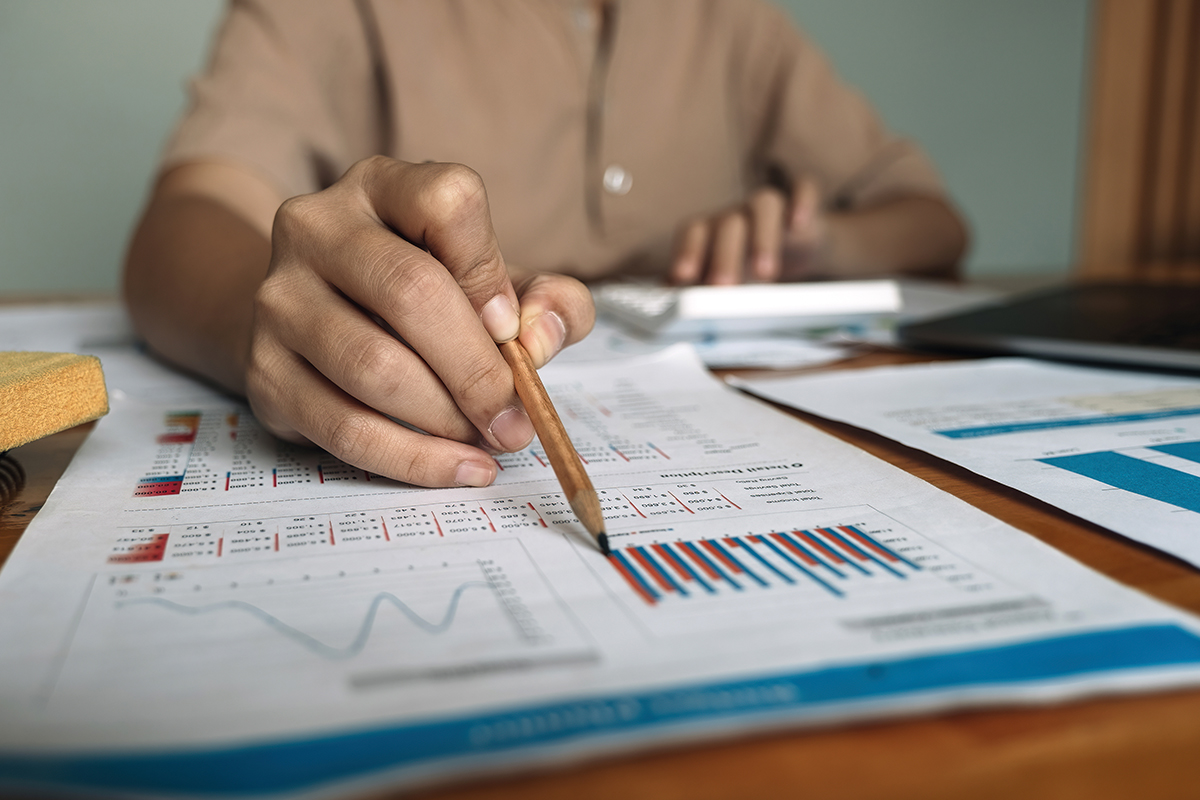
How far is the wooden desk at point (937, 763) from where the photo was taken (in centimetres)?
14

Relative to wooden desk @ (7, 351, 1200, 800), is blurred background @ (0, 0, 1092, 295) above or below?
above

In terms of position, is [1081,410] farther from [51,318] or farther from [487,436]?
[51,318]

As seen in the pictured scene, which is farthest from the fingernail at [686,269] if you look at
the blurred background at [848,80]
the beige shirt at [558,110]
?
the blurred background at [848,80]

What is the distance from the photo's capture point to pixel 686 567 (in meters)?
0.23

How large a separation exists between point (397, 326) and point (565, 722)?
182 millimetres

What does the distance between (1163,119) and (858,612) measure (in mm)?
2203

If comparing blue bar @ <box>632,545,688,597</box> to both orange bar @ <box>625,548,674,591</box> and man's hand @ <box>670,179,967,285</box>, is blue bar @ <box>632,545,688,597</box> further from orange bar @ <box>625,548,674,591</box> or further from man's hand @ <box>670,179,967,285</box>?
man's hand @ <box>670,179,967,285</box>

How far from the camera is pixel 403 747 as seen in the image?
0.48 ft

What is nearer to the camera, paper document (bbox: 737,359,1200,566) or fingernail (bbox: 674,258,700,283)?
paper document (bbox: 737,359,1200,566)

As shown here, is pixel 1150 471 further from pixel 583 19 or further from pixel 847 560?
pixel 583 19

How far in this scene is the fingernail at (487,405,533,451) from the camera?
0.31 metres

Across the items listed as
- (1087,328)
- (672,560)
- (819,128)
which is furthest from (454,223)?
(819,128)

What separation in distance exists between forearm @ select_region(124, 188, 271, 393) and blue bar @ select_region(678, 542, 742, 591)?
26 cm

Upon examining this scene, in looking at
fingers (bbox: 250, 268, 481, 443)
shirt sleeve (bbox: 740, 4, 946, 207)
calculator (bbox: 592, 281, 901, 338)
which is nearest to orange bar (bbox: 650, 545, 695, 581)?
fingers (bbox: 250, 268, 481, 443)
